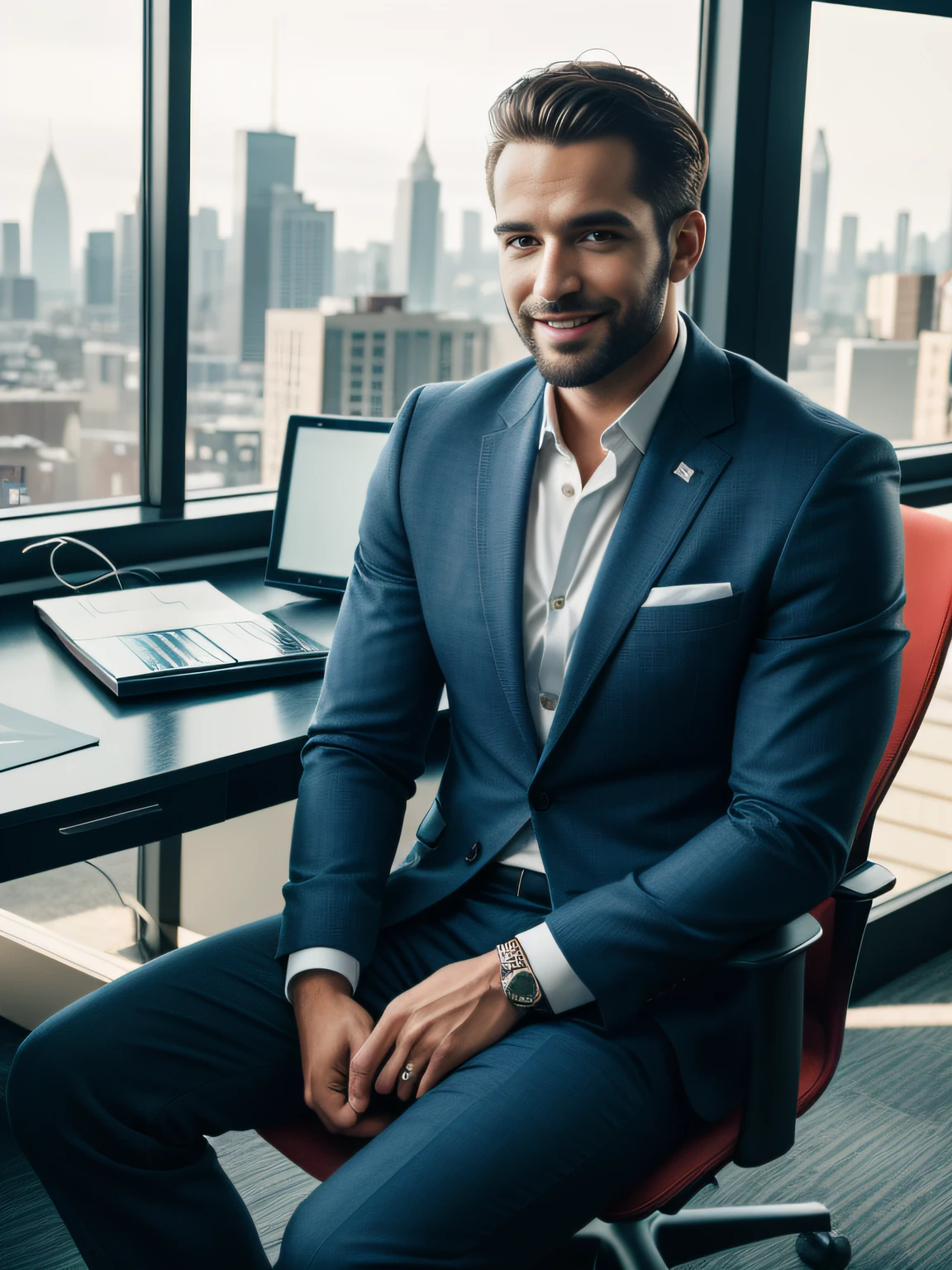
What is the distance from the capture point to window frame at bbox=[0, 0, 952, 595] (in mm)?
2182

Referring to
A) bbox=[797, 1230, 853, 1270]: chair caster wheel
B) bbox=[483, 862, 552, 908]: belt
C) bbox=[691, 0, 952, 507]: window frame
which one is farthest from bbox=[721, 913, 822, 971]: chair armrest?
bbox=[691, 0, 952, 507]: window frame

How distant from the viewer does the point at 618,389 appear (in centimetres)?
144

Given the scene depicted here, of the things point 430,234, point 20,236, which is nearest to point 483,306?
point 430,234

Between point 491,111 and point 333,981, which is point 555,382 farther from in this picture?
point 333,981

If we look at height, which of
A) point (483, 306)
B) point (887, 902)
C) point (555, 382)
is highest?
point (483, 306)

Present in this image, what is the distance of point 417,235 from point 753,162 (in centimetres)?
76

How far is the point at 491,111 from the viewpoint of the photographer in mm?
1432

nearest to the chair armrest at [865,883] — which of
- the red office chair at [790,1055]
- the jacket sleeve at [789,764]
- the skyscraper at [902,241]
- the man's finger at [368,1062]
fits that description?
the red office chair at [790,1055]

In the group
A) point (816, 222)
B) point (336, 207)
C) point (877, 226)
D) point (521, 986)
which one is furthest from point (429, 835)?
point (877, 226)

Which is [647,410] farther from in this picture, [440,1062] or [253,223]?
[253,223]

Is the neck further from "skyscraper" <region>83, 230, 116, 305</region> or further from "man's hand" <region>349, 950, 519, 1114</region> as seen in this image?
"skyscraper" <region>83, 230, 116, 305</region>

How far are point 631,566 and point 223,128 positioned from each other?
1406 mm

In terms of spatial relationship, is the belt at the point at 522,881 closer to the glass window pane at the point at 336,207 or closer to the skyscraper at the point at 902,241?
the glass window pane at the point at 336,207

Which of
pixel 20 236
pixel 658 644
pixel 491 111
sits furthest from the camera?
pixel 20 236
